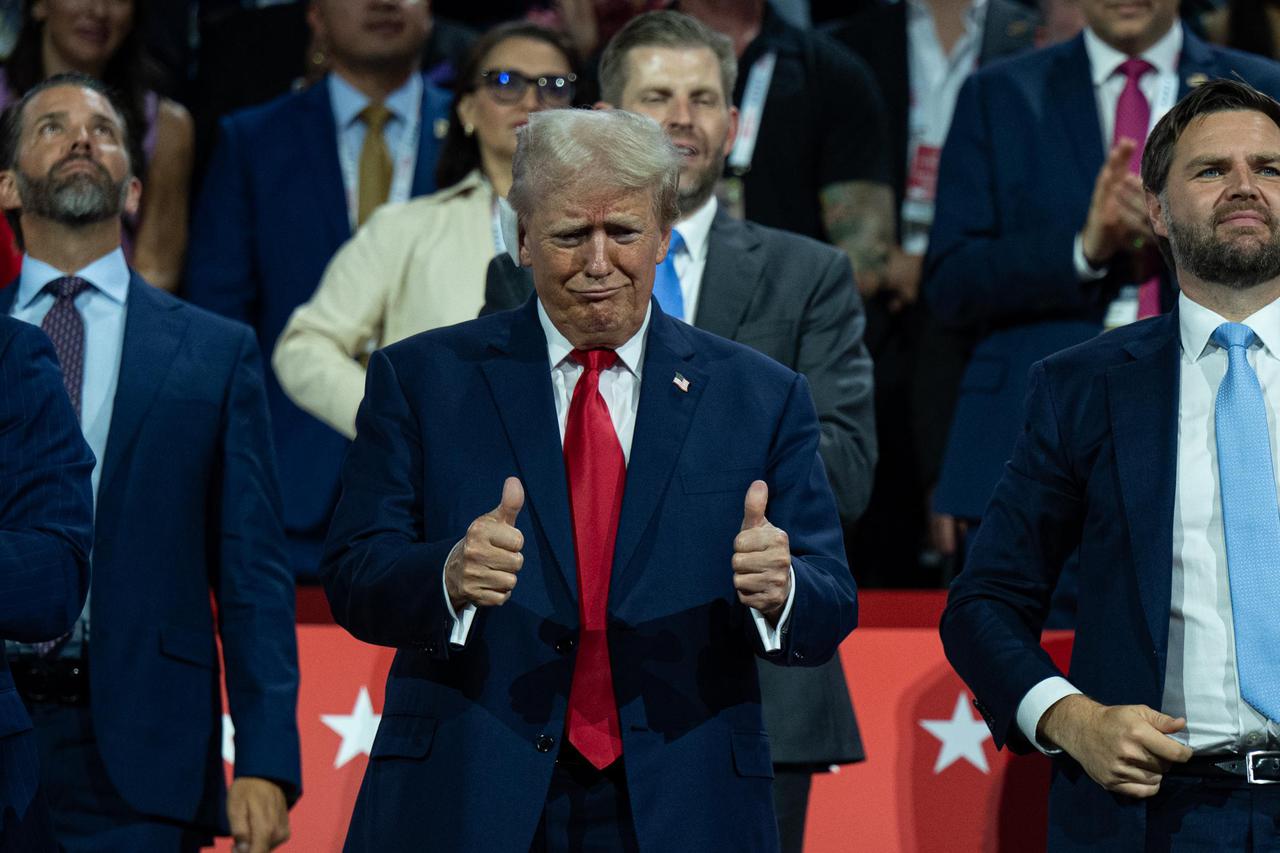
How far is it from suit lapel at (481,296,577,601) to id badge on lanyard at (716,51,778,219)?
8.36 feet

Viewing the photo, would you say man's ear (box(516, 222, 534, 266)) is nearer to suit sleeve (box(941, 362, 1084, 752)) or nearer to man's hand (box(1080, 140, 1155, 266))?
suit sleeve (box(941, 362, 1084, 752))

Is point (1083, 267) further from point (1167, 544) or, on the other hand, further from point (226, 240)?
point (226, 240)

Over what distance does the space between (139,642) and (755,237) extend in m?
1.52

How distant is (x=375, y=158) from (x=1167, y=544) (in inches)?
123

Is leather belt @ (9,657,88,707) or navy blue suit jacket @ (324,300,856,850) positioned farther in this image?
leather belt @ (9,657,88,707)

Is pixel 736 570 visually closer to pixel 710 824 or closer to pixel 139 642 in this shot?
pixel 710 824

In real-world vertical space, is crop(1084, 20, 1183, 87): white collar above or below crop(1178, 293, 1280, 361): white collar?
above

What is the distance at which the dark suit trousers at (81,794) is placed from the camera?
374 centimetres

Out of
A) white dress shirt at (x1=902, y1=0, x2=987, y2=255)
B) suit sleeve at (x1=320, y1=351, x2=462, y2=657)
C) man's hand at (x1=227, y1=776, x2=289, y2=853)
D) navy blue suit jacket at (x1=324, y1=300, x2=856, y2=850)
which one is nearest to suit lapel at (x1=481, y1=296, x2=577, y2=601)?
navy blue suit jacket at (x1=324, y1=300, x2=856, y2=850)

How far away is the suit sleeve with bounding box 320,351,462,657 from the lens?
2930 mm

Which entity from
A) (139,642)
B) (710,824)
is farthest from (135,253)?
(710,824)

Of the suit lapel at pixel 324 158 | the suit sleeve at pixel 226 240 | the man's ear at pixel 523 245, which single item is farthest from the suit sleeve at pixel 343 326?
the man's ear at pixel 523 245

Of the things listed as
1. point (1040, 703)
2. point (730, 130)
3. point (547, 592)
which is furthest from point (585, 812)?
point (730, 130)

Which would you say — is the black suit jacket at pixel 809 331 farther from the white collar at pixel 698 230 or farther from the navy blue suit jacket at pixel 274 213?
the navy blue suit jacket at pixel 274 213
